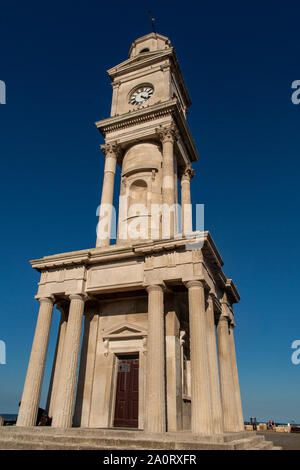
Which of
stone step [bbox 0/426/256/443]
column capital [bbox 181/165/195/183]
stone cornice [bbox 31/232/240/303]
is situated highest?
column capital [bbox 181/165/195/183]

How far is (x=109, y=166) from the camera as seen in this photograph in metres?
25.6

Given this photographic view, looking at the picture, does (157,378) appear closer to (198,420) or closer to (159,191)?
(198,420)

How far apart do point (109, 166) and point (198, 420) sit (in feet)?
59.9

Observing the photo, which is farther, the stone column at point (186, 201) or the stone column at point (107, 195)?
the stone column at point (186, 201)

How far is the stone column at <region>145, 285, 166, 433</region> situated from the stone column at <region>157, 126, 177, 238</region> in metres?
5.36

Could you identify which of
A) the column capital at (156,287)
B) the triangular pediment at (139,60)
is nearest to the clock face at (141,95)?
the triangular pediment at (139,60)

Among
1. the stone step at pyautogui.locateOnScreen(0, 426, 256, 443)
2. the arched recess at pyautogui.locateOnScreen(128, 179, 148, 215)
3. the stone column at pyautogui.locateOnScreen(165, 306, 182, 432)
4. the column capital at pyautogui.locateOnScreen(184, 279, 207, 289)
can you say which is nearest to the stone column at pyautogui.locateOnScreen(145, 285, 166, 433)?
the stone step at pyautogui.locateOnScreen(0, 426, 256, 443)

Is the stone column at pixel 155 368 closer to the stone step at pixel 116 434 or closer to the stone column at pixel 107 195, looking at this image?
the stone step at pixel 116 434

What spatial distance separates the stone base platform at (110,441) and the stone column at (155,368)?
2.65 ft

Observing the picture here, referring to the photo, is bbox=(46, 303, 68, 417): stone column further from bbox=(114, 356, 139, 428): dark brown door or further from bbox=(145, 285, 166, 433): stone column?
bbox=(145, 285, 166, 433): stone column

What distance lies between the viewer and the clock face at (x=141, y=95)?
2830 cm

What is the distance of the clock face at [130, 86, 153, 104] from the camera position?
92.8 feet
